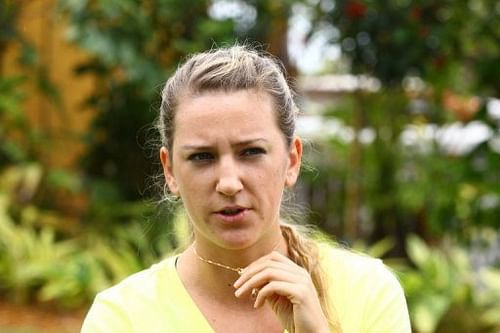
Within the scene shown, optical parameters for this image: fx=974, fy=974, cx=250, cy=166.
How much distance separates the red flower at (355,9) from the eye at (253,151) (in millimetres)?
5831

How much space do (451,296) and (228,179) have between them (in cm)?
505

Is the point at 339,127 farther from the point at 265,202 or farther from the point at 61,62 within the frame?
the point at 265,202

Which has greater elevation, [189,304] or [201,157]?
[201,157]

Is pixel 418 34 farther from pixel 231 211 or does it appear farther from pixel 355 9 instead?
pixel 231 211

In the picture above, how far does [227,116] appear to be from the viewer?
2379mm

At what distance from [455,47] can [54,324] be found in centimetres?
392

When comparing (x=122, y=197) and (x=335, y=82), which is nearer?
(x=122, y=197)

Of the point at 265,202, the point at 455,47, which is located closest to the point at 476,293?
the point at 455,47

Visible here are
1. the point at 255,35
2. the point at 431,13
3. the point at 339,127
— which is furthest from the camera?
the point at 339,127

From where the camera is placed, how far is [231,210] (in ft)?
7.80

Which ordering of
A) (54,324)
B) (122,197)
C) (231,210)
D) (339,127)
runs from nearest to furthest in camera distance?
(231,210)
(54,324)
(122,197)
(339,127)

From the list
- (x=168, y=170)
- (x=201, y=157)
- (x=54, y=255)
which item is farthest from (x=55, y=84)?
(x=201, y=157)

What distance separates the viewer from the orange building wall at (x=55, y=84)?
9.91 meters

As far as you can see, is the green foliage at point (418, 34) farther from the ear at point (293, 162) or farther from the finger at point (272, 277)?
the finger at point (272, 277)
